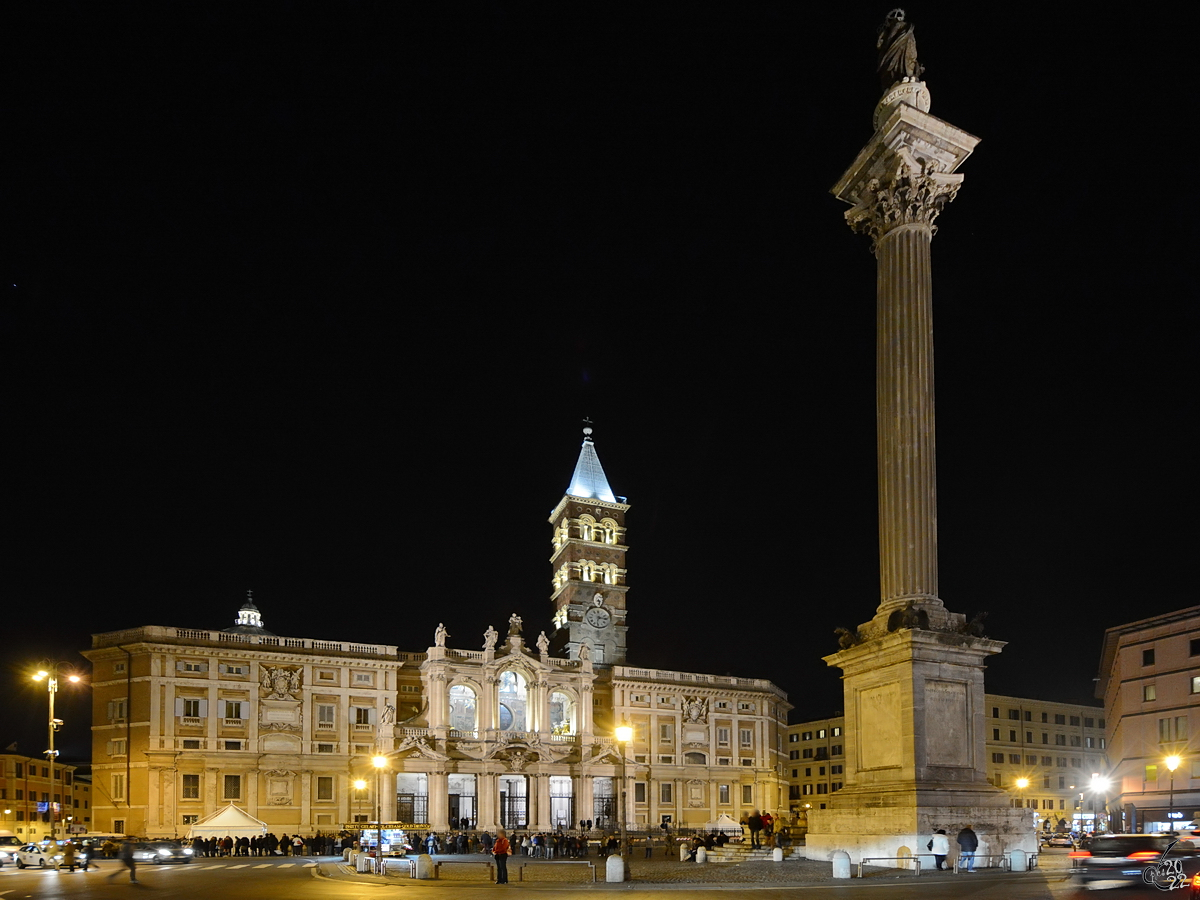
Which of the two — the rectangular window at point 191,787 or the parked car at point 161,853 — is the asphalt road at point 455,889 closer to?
the parked car at point 161,853

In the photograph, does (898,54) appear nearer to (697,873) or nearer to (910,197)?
(910,197)

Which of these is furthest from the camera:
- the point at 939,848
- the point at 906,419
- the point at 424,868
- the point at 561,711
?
the point at 561,711

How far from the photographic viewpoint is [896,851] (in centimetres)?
2108

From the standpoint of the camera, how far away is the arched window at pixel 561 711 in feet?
257

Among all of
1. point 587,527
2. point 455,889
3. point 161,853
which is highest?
point 587,527

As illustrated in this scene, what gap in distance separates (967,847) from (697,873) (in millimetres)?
7334

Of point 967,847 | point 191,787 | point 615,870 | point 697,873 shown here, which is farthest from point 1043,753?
point 967,847

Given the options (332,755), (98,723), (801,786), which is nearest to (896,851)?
(332,755)

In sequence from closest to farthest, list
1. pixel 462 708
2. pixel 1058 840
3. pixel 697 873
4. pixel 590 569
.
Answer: pixel 697 873 → pixel 1058 840 → pixel 462 708 → pixel 590 569

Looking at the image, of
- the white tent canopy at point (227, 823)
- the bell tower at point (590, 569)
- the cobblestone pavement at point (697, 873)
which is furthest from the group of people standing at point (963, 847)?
the bell tower at point (590, 569)

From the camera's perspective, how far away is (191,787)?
64.6 metres

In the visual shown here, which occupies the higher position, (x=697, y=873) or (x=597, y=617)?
(x=597, y=617)

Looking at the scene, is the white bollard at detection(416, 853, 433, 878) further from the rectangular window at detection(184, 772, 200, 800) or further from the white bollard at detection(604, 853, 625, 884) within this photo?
the rectangular window at detection(184, 772, 200, 800)

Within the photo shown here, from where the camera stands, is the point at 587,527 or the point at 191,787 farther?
the point at 587,527
